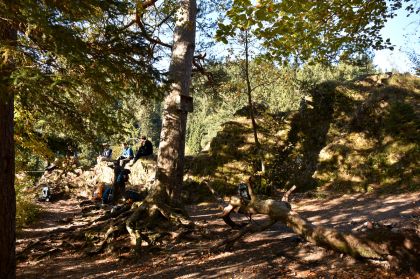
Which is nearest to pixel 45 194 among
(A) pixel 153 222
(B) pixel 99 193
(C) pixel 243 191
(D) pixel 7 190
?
(B) pixel 99 193

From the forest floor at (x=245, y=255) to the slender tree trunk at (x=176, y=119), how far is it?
4.51 feet

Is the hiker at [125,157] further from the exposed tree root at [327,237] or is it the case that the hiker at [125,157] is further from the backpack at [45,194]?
the exposed tree root at [327,237]

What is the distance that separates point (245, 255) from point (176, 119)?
157 inches

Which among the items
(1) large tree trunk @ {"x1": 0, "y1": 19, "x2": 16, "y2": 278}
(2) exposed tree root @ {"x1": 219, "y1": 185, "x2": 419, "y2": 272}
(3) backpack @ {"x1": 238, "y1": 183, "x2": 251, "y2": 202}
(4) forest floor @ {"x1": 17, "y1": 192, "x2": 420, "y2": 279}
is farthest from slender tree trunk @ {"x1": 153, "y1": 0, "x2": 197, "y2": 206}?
(1) large tree trunk @ {"x1": 0, "y1": 19, "x2": 16, "y2": 278}

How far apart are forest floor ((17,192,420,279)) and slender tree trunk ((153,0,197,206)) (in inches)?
54.1

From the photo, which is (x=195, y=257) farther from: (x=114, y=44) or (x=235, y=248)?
(x=114, y=44)

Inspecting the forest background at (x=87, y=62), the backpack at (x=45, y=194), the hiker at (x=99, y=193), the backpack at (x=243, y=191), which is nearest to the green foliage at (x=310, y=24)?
the forest background at (x=87, y=62)

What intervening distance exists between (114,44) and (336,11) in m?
4.03

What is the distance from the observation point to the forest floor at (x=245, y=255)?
470cm

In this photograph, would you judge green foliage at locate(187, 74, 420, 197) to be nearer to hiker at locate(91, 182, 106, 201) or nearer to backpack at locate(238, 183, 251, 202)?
hiker at locate(91, 182, 106, 201)

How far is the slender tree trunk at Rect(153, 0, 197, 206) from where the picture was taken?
831 cm

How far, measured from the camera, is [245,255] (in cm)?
581

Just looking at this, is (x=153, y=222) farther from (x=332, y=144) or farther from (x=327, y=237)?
(x=332, y=144)

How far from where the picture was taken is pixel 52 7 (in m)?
3.84
